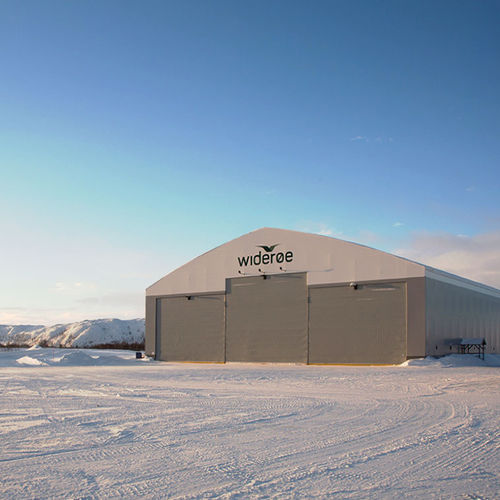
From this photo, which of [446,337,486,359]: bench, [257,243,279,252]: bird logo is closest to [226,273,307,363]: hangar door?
[257,243,279,252]: bird logo

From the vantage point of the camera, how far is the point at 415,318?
2439cm

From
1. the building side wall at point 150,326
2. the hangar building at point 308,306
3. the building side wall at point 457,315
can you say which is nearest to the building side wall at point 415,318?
the hangar building at point 308,306

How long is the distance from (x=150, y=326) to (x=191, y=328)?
3362 millimetres

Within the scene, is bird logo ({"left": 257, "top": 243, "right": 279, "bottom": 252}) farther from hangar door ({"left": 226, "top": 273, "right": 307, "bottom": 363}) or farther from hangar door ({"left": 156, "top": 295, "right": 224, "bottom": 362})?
hangar door ({"left": 156, "top": 295, "right": 224, "bottom": 362})

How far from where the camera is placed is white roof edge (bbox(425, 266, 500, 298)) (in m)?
25.3

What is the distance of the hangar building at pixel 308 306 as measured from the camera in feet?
81.9

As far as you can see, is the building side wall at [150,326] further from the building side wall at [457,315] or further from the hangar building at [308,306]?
the building side wall at [457,315]

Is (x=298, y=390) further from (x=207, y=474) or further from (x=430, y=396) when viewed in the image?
(x=207, y=474)

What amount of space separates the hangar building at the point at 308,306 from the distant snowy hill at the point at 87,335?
45.3 metres

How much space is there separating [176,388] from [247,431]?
7.13 metres

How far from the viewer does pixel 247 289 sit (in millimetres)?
29859

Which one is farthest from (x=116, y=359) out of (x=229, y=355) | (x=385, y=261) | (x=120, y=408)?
(x=120, y=408)

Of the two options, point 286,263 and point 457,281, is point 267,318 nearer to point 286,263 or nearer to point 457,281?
point 286,263

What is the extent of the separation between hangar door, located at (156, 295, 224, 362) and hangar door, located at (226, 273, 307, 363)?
820 millimetres
